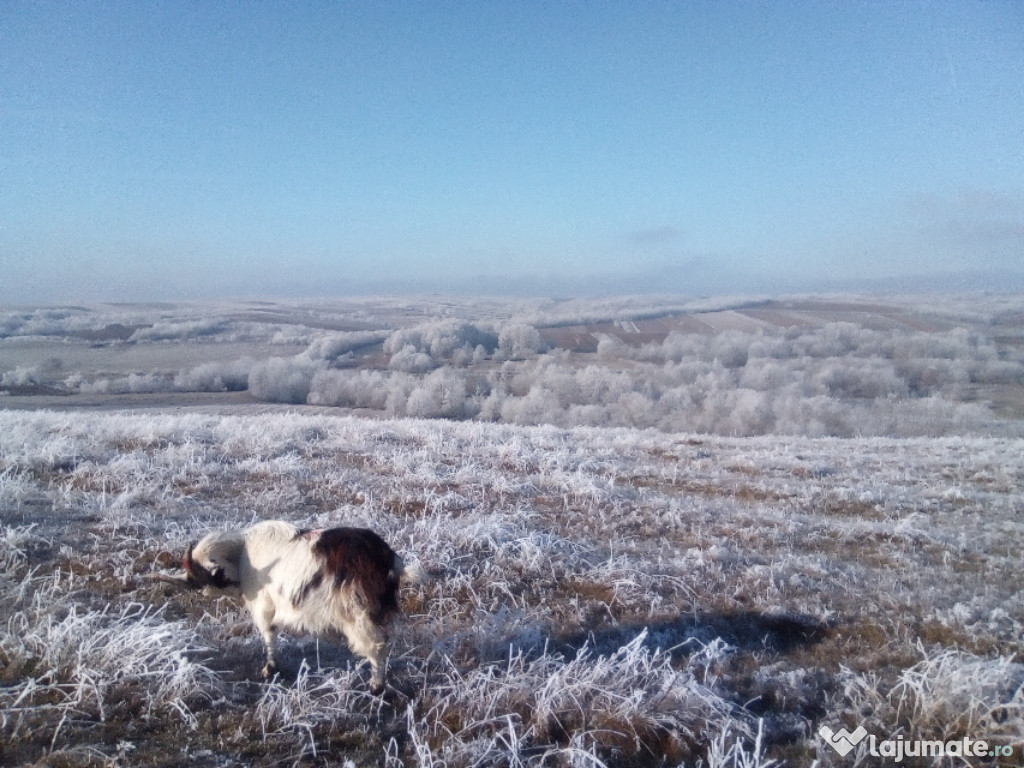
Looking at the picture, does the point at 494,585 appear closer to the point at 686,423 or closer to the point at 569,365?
the point at 686,423

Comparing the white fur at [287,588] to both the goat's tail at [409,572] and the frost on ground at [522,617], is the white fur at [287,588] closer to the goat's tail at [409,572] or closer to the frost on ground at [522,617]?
the goat's tail at [409,572]

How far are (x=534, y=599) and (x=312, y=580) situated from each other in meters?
2.45

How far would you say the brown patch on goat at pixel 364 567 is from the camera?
3.98 meters

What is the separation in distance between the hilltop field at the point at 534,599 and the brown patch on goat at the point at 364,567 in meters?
0.66

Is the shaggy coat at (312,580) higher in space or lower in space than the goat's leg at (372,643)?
higher

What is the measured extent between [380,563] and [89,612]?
2.67 m

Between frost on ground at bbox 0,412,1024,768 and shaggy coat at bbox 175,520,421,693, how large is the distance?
1.25 feet

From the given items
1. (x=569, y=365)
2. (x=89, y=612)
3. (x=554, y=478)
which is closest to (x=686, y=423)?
(x=569, y=365)

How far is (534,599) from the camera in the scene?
5723mm

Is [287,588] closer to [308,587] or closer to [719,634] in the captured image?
[308,587]

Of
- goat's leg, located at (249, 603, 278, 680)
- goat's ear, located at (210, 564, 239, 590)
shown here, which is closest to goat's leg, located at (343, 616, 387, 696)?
goat's leg, located at (249, 603, 278, 680)

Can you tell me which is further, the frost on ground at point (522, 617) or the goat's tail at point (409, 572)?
the goat's tail at point (409, 572)

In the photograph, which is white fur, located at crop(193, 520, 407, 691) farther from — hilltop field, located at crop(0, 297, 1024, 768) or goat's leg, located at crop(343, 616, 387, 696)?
hilltop field, located at crop(0, 297, 1024, 768)

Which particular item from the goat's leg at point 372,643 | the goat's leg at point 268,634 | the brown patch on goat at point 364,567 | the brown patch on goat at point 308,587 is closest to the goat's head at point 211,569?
the goat's leg at point 268,634
